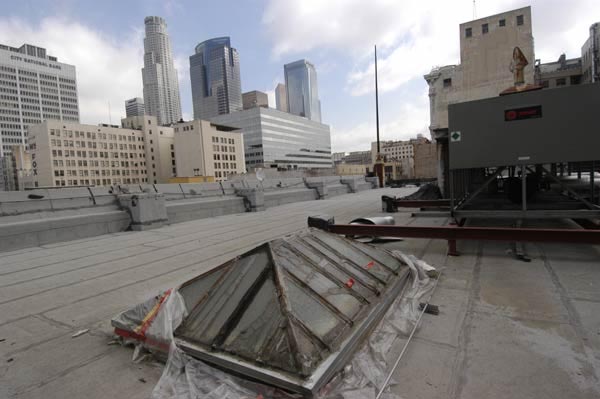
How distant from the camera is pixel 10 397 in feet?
8.32

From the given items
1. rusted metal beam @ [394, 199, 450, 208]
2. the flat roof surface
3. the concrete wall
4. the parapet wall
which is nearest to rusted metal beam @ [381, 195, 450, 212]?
rusted metal beam @ [394, 199, 450, 208]

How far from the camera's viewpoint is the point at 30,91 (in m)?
127

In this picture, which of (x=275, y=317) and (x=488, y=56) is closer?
(x=275, y=317)

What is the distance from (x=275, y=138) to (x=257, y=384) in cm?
12770

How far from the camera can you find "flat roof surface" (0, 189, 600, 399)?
98.6 inches

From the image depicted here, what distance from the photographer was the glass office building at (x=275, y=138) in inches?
4754

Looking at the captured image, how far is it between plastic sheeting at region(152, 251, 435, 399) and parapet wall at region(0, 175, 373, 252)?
850cm

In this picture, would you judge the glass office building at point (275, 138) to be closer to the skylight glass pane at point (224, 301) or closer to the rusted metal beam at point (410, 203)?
the rusted metal beam at point (410, 203)

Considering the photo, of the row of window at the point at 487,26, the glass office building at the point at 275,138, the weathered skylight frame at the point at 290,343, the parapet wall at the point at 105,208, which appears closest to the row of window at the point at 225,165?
the glass office building at the point at 275,138

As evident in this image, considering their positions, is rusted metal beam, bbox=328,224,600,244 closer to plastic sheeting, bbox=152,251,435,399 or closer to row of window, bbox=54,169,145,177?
plastic sheeting, bbox=152,251,435,399

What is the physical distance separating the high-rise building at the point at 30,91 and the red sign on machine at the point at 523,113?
505 feet

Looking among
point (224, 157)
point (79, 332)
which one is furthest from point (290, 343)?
point (224, 157)

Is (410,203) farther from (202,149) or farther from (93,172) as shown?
(93,172)

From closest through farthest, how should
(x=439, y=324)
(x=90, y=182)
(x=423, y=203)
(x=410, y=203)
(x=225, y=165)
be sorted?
(x=439, y=324) → (x=423, y=203) → (x=410, y=203) → (x=90, y=182) → (x=225, y=165)
